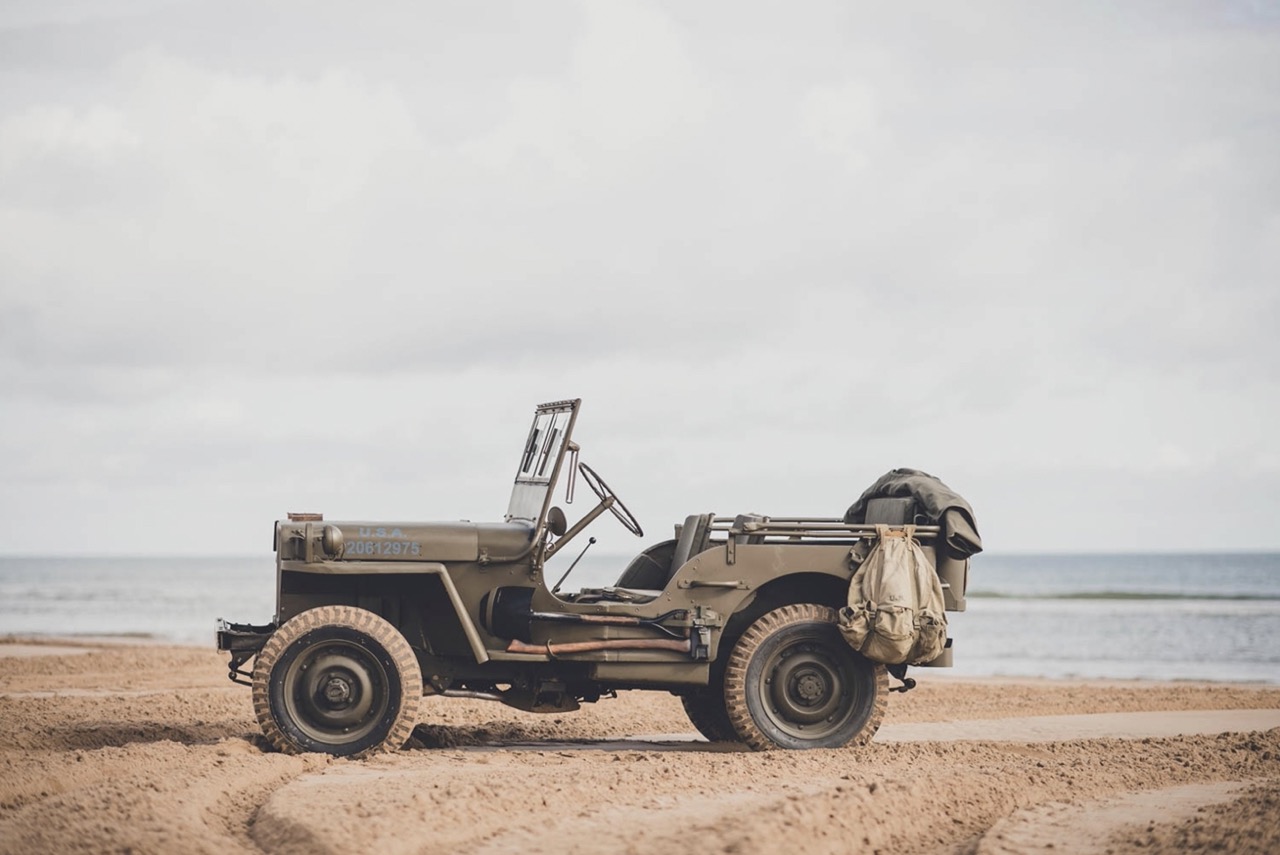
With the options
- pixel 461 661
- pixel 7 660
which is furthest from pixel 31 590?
pixel 461 661

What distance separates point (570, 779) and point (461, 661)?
1860 mm

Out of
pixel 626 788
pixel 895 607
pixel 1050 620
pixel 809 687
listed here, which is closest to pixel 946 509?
pixel 895 607

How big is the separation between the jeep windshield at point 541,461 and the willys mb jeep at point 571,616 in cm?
3

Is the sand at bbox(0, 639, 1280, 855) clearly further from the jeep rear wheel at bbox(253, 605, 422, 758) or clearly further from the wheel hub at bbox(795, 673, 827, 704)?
the wheel hub at bbox(795, 673, 827, 704)

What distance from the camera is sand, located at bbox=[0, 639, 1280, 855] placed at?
277 inches

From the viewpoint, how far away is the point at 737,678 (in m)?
9.80

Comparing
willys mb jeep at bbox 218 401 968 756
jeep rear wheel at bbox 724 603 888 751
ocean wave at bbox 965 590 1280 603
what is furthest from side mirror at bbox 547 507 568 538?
ocean wave at bbox 965 590 1280 603

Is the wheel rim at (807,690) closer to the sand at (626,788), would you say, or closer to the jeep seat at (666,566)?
the sand at (626,788)

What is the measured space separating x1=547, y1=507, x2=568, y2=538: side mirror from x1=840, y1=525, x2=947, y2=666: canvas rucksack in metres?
1.81

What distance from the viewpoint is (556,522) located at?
9.96 metres

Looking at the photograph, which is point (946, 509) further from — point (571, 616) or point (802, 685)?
point (571, 616)

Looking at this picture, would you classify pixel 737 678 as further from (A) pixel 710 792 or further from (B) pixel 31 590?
(B) pixel 31 590

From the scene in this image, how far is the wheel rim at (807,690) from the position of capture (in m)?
9.95

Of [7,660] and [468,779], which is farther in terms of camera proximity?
[7,660]
